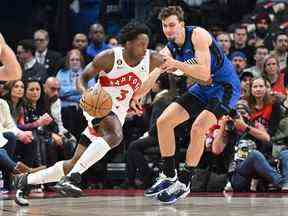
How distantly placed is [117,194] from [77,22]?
6.24 meters

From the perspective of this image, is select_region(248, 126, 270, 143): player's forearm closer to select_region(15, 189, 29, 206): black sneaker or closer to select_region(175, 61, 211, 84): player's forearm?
select_region(175, 61, 211, 84): player's forearm

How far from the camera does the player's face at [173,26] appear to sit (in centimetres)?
791

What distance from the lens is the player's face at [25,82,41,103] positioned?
1096 centimetres

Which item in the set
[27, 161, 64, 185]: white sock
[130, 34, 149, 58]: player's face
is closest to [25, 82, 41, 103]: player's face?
[130, 34, 149, 58]: player's face

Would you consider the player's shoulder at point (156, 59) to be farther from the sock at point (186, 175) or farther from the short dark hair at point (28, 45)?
the short dark hair at point (28, 45)

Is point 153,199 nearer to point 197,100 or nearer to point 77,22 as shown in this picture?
point 197,100

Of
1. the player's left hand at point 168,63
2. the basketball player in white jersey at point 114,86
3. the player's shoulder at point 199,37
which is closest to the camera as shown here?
the player's left hand at point 168,63

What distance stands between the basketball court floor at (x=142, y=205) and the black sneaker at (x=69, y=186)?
5.6 inches

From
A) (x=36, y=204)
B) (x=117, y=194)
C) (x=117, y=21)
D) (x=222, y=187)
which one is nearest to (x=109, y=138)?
(x=36, y=204)

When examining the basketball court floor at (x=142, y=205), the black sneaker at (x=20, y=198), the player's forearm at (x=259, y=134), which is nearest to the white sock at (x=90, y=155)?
the basketball court floor at (x=142, y=205)

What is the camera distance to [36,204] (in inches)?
310

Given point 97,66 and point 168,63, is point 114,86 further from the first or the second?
point 168,63

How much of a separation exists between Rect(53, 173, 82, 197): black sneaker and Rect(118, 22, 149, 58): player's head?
1417 millimetres

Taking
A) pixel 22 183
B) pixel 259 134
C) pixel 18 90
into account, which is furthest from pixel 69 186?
pixel 18 90
